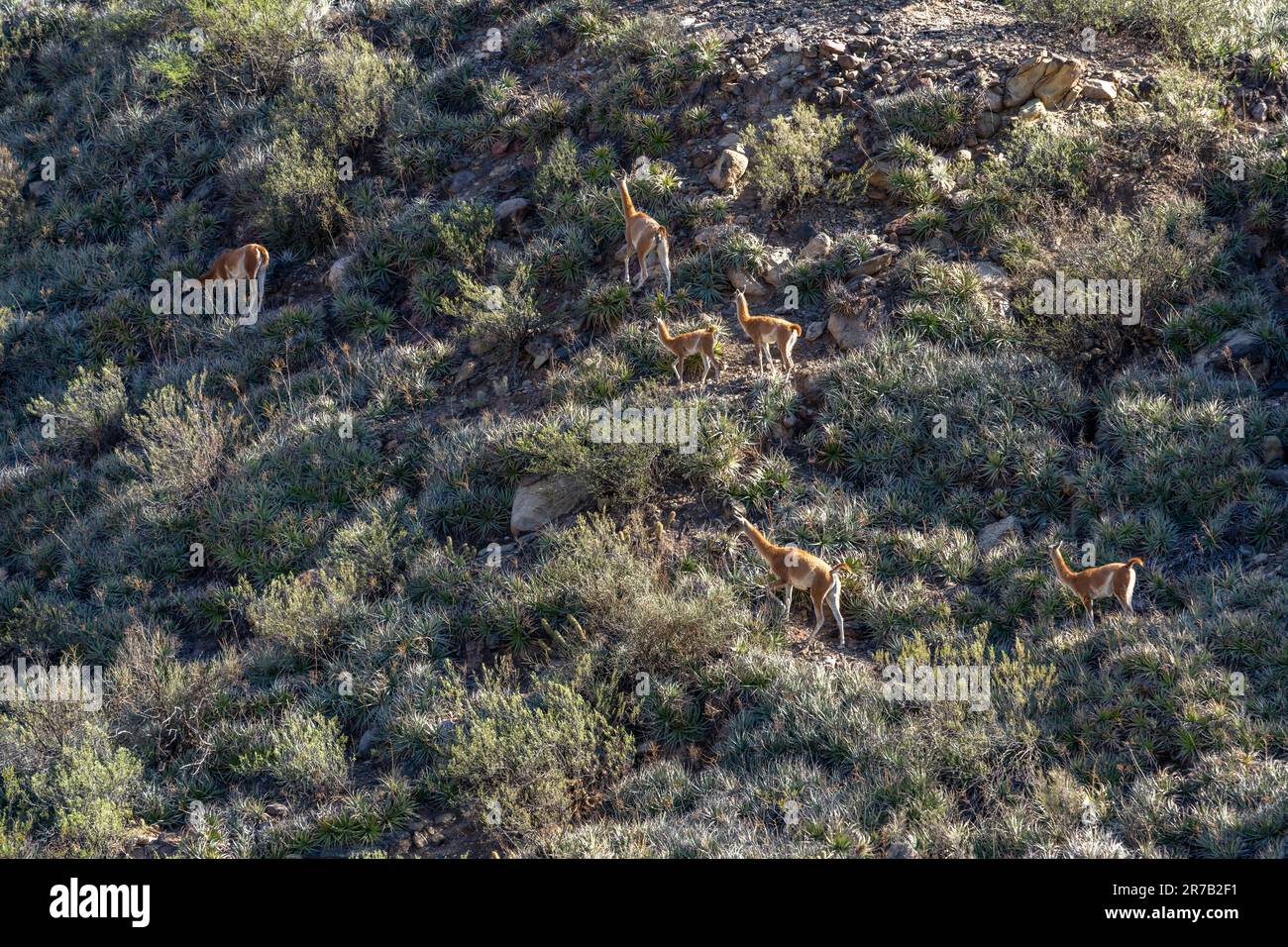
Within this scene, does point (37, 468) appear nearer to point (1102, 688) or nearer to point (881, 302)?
point (881, 302)

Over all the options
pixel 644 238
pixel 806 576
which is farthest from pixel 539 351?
pixel 806 576

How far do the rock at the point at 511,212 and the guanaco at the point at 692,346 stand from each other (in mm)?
3137

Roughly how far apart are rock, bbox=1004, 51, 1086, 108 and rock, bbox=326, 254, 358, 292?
719 centimetres

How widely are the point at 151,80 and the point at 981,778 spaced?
1515 cm

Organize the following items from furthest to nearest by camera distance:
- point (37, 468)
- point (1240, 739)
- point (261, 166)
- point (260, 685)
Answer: point (261, 166)
point (37, 468)
point (260, 685)
point (1240, 739)

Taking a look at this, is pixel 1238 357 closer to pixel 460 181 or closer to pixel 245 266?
pixel 460 181

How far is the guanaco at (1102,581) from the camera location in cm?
743

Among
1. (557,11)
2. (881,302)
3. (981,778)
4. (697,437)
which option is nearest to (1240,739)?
(981,778)

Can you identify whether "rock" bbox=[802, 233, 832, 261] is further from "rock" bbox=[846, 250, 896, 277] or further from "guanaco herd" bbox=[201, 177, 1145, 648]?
"guanaco herd" bbox=[201, 177, 1145, 648]

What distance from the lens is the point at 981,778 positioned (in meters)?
6.64

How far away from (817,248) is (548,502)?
12.4 ft

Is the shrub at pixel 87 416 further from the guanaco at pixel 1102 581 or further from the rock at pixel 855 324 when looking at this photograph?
the guanaco at pixel 1102 581

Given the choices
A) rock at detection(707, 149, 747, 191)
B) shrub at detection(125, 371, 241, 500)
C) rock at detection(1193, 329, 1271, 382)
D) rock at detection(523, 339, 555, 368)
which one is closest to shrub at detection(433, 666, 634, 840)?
rock at detection(523, 339, 555, 368)

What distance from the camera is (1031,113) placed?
11555 mm
